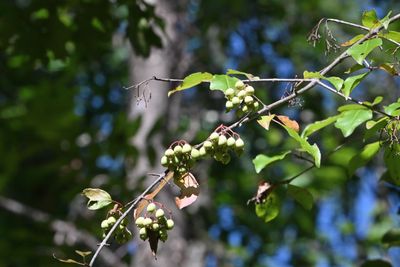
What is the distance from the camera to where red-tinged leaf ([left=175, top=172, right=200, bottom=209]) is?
1.56 meters

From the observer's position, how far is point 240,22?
5160 millimetres

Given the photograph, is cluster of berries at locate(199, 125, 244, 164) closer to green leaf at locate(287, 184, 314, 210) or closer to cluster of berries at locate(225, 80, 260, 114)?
cluster of berries at locate(225, 80, 260, 114)

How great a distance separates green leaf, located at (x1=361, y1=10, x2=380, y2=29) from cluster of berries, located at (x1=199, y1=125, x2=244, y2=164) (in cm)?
39

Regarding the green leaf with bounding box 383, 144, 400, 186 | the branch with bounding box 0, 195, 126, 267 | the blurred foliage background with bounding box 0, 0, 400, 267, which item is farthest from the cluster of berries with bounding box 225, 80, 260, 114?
the branch with bounding box 0, 195, 126, 267

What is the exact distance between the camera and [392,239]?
2.22 metres

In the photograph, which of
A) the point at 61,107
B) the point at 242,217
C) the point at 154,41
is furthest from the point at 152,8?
the point at 242,217

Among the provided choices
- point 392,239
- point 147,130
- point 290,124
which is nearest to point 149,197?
point 290,124

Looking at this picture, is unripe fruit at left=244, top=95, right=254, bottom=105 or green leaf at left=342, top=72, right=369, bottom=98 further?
green leaf at left=342, top=72, right=369, bottom=98

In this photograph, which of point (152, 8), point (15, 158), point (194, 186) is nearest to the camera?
point (194, 186)

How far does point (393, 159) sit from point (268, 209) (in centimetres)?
38

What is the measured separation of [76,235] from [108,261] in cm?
24

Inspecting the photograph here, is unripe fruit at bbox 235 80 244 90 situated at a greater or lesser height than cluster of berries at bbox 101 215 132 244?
greater

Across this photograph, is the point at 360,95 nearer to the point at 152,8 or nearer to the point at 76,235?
the point at 76,235

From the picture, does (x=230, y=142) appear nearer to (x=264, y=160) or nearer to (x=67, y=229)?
(x=264, y=160)
